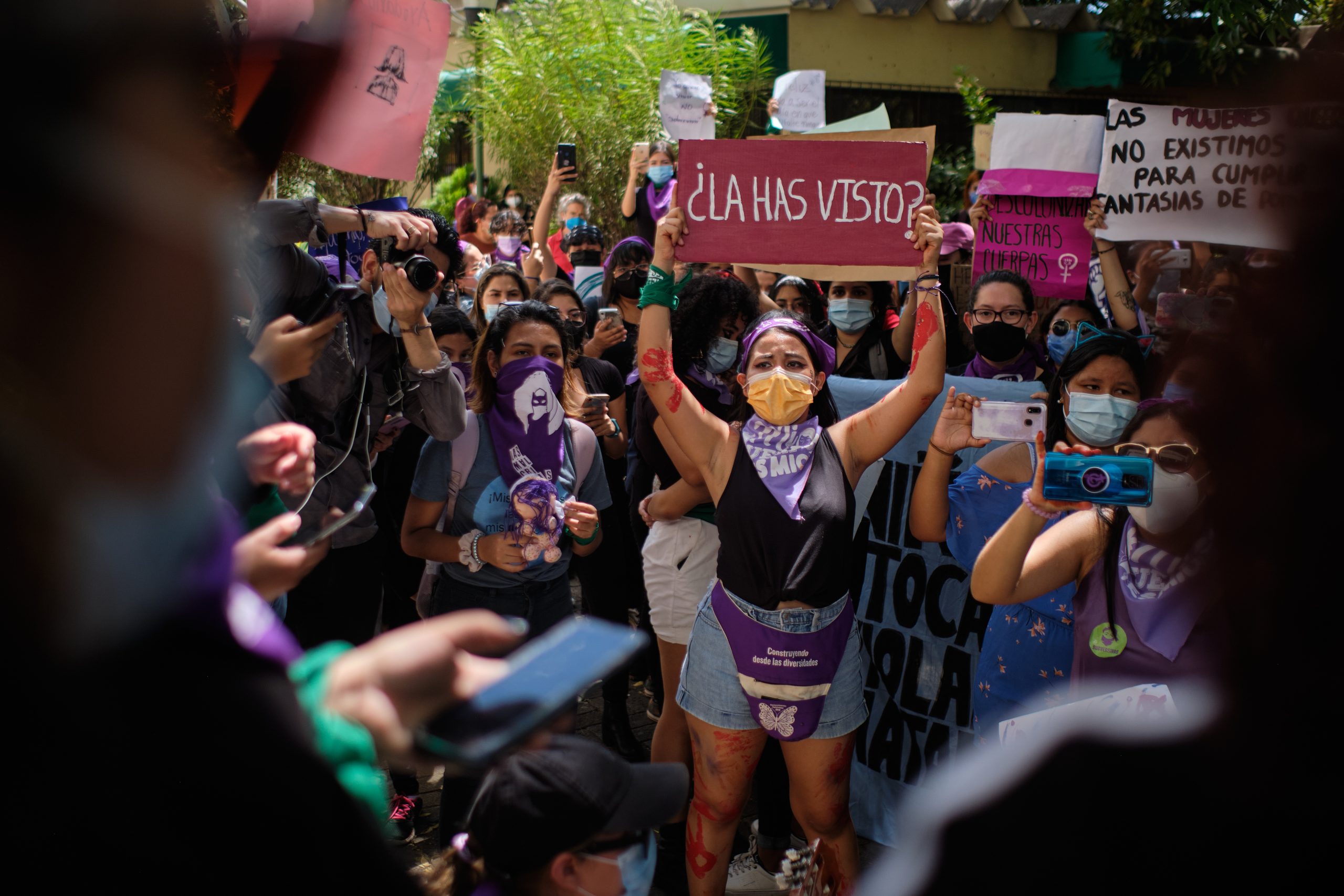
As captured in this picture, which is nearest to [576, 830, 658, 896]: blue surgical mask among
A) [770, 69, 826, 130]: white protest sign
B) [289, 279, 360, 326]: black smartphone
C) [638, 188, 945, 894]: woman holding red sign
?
[289, 279, 360, 326]: black smartphone

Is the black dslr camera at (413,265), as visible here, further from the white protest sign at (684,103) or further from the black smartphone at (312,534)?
the white protest sign at (684,103)

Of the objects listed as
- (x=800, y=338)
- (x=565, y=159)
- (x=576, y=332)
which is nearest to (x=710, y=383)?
(x=800, y=338)

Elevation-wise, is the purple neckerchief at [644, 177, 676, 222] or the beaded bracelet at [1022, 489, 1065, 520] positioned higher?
the purple neckerchief at [644, 177, 676, 222]

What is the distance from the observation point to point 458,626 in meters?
0.95

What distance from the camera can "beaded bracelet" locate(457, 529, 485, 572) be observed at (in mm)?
3150

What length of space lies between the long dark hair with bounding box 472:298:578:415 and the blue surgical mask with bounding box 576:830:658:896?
88.6 inches

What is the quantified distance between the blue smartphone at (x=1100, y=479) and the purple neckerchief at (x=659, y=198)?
17.3 feet

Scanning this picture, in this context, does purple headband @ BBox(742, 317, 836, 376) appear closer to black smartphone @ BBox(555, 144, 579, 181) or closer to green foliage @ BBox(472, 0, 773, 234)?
black smartphone @ BBox(555, 144, 579, 181)

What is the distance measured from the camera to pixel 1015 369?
390cm

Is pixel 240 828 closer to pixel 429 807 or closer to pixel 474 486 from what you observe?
pixel 474 486

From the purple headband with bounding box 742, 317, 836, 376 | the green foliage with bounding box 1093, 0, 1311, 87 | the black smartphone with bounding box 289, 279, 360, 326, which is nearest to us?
the black smartphone with bounding box 289, 279, 360, 326

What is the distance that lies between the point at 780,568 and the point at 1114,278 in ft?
7.84

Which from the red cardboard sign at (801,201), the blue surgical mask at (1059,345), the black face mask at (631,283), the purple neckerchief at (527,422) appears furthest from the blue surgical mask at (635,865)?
the black face mask at (631,283)

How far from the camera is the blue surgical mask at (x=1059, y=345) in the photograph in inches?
163
